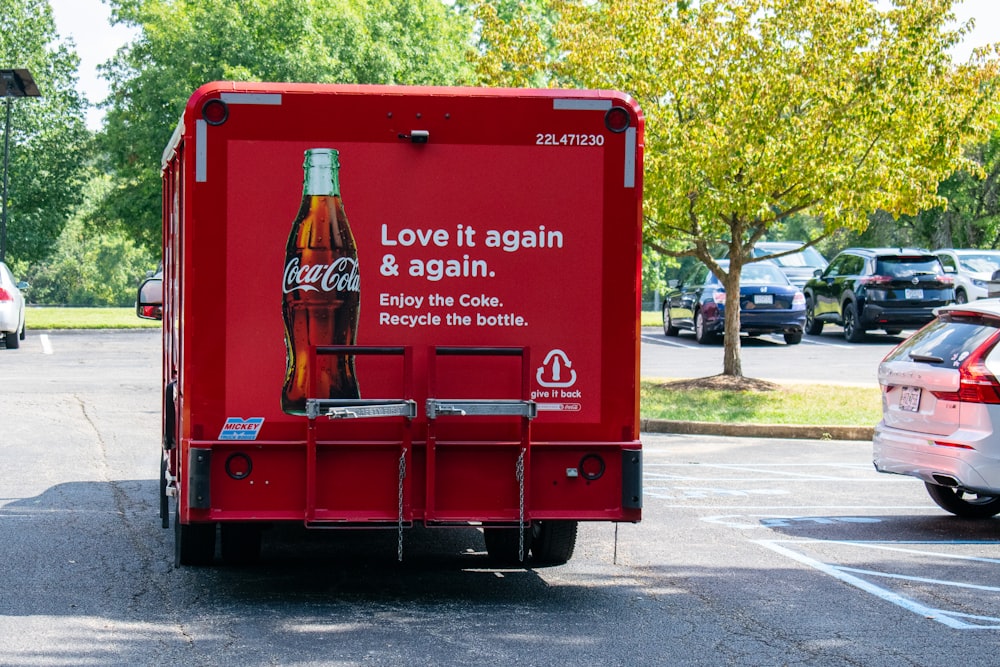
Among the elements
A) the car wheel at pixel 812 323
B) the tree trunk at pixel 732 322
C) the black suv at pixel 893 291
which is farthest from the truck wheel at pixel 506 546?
the car wheel at pixel 812 323

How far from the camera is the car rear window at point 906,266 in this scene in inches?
1098

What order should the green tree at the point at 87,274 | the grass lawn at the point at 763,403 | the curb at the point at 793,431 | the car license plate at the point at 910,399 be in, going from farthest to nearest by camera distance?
the green tree at the point at 87,274 < the grass lawn at the point at 763,403 < the curb at the point at 793,431 < the car license plate at the point at 910,399

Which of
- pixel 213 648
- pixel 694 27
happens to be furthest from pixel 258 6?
pixel 213 648

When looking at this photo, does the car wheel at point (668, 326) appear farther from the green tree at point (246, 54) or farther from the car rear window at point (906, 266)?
the green tree at point (246, 54)

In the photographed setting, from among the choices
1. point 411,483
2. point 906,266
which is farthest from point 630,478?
point 906,266

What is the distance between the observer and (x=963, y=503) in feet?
34.4

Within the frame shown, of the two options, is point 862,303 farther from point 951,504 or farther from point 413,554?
point 413,554

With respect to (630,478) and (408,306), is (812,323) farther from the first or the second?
(408,306)

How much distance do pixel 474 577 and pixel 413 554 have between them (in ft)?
2.59

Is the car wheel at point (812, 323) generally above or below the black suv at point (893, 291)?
below

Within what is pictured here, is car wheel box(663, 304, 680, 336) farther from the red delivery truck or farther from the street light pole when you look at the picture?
the red delivery truck

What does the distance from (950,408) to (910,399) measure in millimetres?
435

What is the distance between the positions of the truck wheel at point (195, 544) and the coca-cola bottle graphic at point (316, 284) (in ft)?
3.85

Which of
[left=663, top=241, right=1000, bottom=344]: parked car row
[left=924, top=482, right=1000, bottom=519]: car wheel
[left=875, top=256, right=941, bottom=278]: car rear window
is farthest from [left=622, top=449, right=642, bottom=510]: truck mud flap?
[left=875, top=256, right=941, bottom=278]: car rear window
